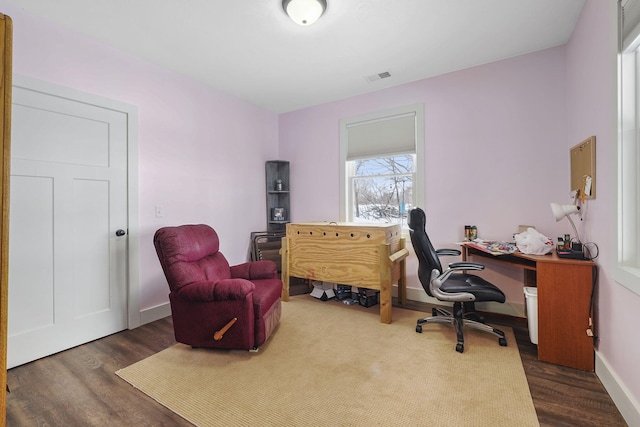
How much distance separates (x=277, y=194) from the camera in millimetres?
4242

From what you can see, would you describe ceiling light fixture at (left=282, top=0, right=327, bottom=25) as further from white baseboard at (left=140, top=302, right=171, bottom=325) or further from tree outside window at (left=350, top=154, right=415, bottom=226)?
white baseboard at (left=140, top=302, right=171, bottom=325)

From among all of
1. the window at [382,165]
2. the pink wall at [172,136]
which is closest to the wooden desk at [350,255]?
the window at [382,165]

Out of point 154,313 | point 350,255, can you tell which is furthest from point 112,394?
point 350,255

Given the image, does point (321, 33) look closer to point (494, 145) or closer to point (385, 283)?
point (494, 145)

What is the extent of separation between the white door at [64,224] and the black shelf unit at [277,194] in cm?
189

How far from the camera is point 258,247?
3707mm

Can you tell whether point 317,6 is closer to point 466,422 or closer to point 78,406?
point 466,422

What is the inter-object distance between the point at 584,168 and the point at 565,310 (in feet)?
3.45

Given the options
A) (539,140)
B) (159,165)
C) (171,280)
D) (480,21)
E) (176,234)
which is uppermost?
(480,21)

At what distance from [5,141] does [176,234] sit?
1257 mm

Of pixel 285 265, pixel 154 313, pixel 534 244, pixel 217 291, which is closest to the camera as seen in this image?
pixel 217 291

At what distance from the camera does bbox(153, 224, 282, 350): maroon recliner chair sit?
2035mm

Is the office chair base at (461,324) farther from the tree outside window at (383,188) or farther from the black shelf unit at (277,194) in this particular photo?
the black shelf unit at (277,194)

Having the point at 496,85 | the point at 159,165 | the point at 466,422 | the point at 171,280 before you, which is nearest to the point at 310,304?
the point at 171,280
